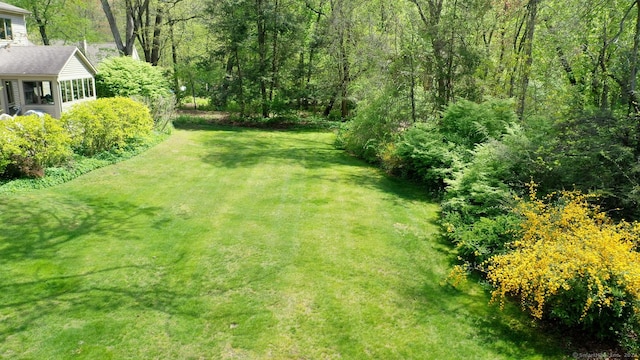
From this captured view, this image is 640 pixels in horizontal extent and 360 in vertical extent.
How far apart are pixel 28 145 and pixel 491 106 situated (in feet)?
37.9

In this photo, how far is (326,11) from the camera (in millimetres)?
24953

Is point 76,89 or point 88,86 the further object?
point 88,86

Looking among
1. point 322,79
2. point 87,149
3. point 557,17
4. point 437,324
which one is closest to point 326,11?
point 322,79

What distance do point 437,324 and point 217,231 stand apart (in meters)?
4.24

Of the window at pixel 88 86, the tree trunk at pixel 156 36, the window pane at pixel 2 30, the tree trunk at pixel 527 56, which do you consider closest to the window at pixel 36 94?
the window at pixel 88 86

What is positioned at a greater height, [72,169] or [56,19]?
[56,19]

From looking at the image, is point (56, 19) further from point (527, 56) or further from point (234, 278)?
point (234, 278)

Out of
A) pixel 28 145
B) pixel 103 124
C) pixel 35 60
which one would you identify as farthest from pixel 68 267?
pixel 35 60

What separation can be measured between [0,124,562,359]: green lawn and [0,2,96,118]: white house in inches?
450

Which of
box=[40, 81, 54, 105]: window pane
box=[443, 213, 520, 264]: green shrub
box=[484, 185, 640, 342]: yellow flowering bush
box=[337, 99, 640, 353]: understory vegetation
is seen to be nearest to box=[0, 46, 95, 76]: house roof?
box=[40, 81, 54, 105]: window pane

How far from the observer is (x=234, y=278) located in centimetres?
583

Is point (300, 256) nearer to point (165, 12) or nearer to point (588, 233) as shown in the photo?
point (588, 233)

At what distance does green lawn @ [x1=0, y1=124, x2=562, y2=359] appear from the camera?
4.48m

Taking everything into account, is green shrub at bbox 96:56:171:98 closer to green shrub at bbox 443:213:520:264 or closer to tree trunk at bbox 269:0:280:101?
tree trunk at bbox 269:0:280:101
